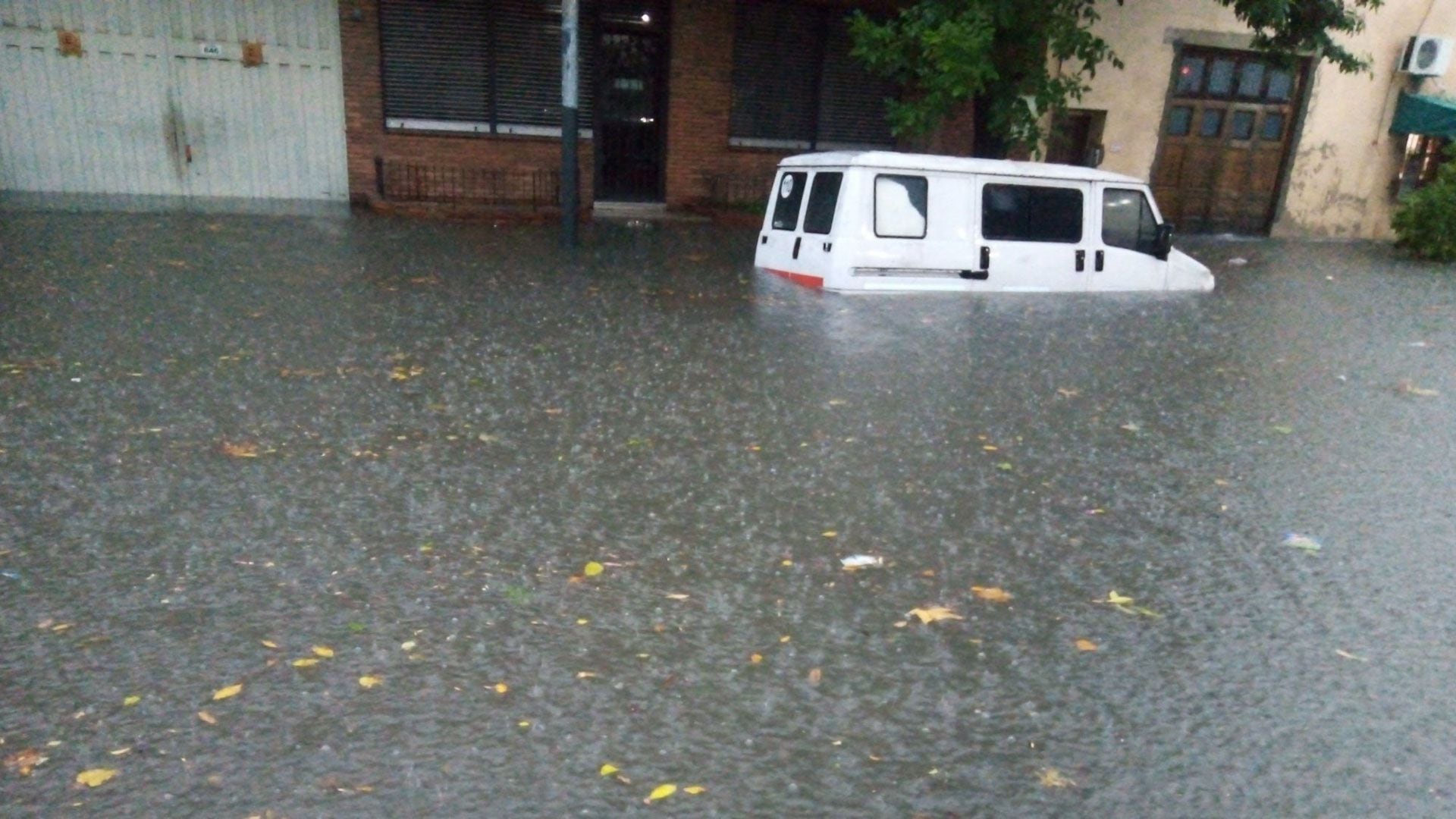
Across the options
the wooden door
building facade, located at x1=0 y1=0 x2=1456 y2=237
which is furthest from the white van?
the wooden door

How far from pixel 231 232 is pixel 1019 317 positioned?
9153 mm

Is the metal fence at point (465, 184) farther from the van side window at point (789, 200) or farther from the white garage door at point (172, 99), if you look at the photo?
the van side window at point (789, 200)

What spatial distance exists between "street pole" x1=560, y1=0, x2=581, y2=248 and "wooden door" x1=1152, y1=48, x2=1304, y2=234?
1171cm

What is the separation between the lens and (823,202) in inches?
402

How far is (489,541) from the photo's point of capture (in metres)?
4.43

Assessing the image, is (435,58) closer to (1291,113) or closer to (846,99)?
(846,99)

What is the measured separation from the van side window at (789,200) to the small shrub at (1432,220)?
12.8 m

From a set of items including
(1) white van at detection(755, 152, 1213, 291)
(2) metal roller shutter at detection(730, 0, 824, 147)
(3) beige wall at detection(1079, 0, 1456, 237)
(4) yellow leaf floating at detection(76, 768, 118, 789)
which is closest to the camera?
(4) yellow leaf floating at detection(76, 768, 118, 789)

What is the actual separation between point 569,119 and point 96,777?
10.1 metres

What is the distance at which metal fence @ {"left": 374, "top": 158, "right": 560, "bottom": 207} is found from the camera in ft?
50.0

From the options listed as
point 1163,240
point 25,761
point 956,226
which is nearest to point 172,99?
point 956,226

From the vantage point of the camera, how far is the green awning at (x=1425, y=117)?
61.3 feet

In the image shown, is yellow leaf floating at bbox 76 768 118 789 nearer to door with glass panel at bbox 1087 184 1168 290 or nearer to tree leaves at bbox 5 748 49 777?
tree leaves at bbox 5 748 49 777

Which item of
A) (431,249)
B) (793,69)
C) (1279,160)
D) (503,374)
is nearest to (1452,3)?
(1279,160)
